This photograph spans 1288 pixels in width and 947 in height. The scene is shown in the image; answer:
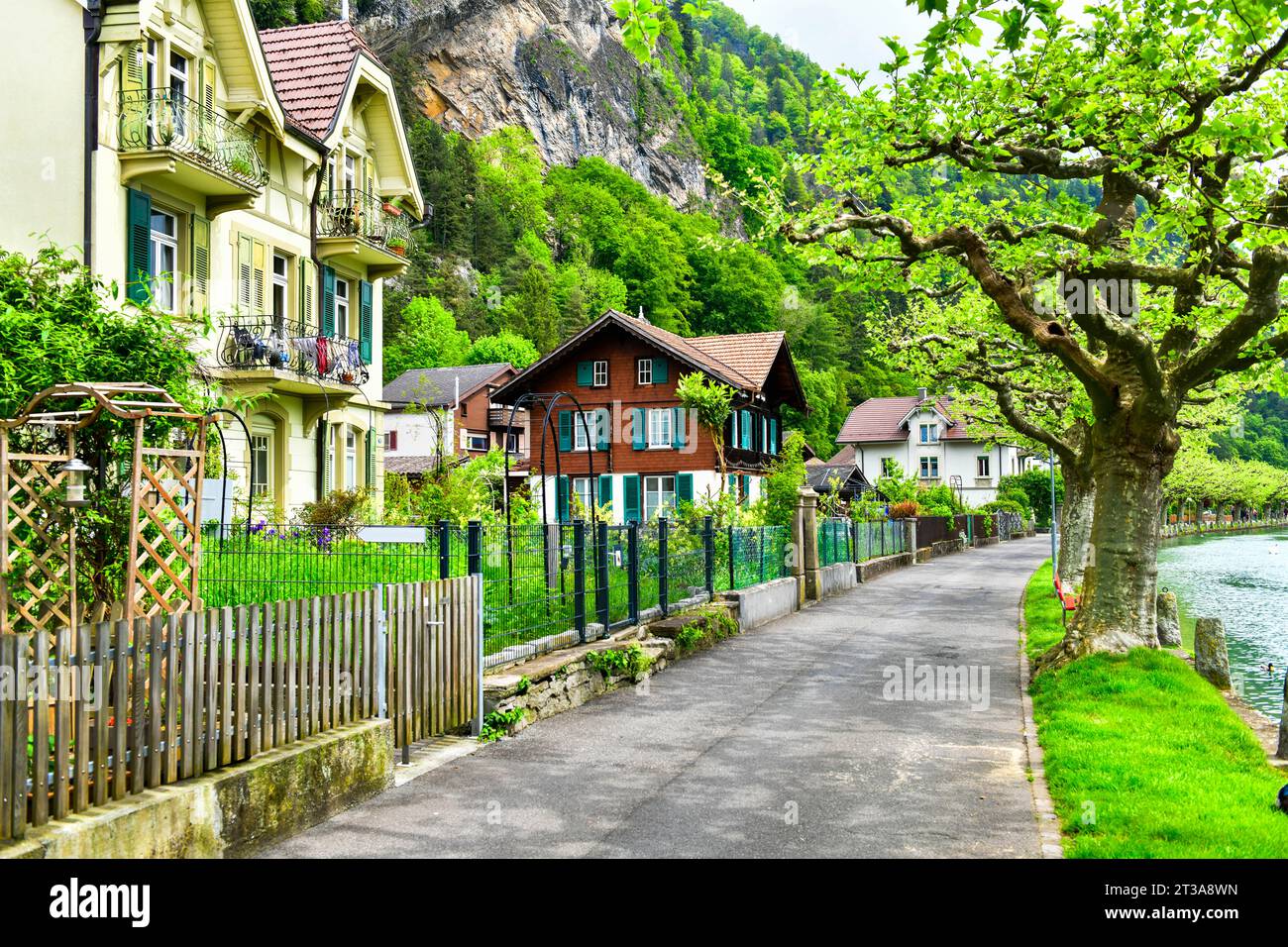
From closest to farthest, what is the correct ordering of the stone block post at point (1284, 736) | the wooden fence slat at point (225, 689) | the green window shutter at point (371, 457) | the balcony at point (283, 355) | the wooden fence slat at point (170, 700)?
the wooden fence slat at point (170, 700) < the wooden fence slat at point (225, 689) < the stone block post at point (1284, 736) < the balcony at point (283, 355) < the green window shutter at point (371, 457)

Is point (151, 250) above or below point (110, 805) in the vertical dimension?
above

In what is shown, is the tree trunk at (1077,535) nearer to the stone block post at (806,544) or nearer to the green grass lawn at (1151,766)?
the stone block post at (806,544)

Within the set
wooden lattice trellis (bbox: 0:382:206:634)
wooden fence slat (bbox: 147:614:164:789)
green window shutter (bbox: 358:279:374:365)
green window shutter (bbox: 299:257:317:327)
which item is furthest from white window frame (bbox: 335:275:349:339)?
wooden fence slat (bbox: 147:614:164:789)

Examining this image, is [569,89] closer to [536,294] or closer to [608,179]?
[608,179]

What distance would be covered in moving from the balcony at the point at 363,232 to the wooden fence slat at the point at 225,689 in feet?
64.4

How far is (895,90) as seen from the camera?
14.3 m

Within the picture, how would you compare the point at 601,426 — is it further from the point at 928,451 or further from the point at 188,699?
the point at 928,451

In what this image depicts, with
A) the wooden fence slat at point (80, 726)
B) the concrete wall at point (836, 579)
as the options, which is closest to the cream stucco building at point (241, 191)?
the wooden fence slat at point (80, 726)

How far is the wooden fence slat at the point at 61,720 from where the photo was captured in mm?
5340

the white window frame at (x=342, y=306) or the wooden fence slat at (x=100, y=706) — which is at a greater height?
the white window frame at (x=342, y=306)

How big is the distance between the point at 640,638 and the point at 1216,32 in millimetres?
9867

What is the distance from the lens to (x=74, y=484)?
8680 millimetres

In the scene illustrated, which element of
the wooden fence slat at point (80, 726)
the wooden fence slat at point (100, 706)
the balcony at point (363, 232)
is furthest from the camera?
the balcony at point (363, 232)

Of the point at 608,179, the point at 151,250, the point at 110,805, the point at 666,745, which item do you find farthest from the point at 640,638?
the point at 608,179
